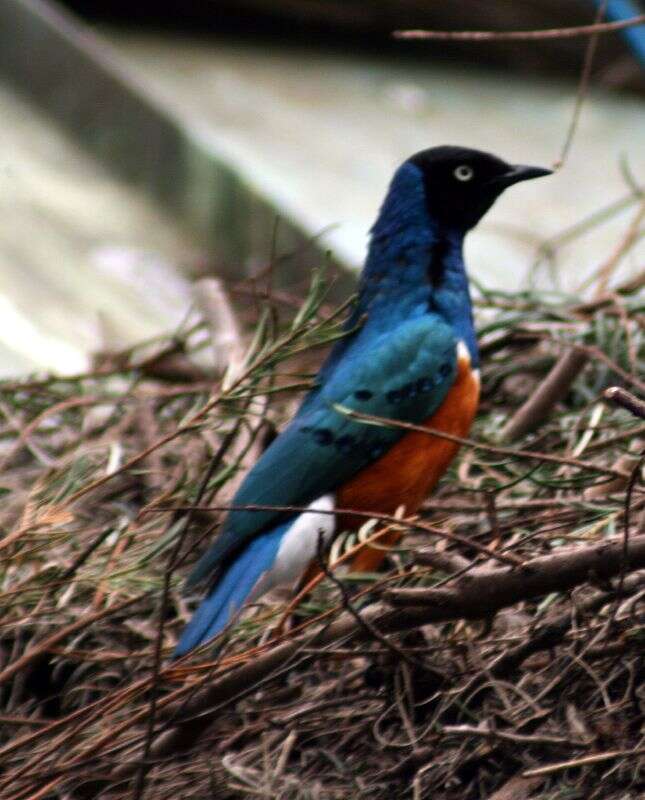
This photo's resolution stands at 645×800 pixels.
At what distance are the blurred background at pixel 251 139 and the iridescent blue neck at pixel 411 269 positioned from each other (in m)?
1.38

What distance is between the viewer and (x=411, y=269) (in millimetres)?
3846

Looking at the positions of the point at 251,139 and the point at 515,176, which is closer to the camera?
the point at 515,176

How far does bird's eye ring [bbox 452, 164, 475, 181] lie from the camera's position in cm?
406

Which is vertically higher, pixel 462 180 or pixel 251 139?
pixel 462 180

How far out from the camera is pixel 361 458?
352 centimetres

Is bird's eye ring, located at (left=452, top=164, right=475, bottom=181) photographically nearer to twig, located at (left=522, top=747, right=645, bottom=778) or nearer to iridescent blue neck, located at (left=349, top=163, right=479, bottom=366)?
iridescent blue neck, located at (left=349, top=163, right=479, bottom=366)

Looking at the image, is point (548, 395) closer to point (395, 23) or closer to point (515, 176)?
point (515, 176)

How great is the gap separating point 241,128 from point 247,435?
3597 millimetres

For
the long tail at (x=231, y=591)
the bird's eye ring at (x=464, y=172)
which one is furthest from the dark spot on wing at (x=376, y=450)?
the bird's eye ring at (x=464, y=172)

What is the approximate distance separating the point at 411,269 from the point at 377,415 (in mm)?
459

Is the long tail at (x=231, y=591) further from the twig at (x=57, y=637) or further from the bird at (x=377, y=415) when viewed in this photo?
the twig at (x=57, y=637)

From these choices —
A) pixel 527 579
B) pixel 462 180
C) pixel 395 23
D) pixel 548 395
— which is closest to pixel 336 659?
pixel 527 579

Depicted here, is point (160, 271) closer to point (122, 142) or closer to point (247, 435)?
→ point (122, 142)

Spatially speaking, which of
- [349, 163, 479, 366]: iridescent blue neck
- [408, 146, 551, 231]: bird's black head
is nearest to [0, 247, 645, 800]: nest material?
[349, 163, 479, 366]: iridescent blue neck
